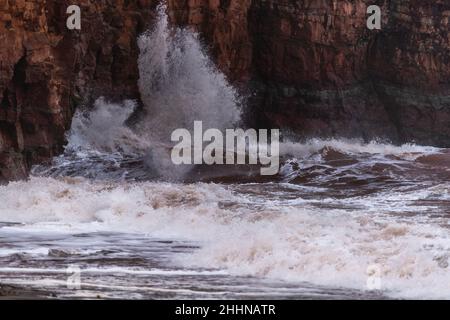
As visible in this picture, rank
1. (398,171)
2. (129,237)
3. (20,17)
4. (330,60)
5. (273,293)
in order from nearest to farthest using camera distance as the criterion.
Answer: (273,293) < (129,237) < (20,17) < (398,171) < (330,60)

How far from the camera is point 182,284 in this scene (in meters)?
9.37

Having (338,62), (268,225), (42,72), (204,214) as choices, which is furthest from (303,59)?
(268,225)

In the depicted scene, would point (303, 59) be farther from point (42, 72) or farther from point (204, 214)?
point (204, 214)

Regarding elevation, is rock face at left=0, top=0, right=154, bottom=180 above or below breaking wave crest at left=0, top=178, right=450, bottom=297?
above

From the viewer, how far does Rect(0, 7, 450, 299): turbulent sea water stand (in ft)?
30.9

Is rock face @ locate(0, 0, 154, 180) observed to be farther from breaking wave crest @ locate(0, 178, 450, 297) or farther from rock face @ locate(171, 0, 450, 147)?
rock face @ locate(171, 0, 450, 147)

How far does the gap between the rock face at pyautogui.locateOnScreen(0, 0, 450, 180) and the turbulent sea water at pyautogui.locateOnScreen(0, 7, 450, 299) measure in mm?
582

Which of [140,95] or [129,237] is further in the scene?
[140,95]

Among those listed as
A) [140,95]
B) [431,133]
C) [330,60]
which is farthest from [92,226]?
[431,133]

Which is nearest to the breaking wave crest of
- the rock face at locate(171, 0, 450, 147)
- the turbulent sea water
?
the turbulent sea water

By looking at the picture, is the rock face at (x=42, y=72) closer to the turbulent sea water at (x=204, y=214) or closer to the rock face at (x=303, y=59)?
the rock face at (x=303, y=59)

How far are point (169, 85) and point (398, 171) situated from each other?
7480 mm

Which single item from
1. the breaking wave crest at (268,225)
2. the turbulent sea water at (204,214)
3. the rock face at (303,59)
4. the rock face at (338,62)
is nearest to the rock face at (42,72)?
the rock face at (303,59)
